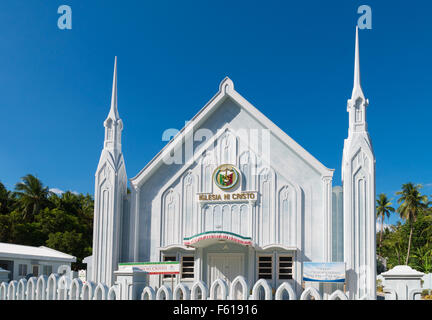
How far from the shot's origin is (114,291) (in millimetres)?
10227

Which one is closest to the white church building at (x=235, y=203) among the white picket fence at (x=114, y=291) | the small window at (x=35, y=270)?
the small window at (x=35, y=270)

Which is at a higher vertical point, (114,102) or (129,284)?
(114,102)

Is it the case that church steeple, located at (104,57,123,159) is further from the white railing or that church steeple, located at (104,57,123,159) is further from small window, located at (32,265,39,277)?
the white railing

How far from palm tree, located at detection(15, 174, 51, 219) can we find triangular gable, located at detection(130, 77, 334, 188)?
106 feet

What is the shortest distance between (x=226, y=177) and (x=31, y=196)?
119 feet

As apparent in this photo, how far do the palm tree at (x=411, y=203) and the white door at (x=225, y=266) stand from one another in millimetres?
47092

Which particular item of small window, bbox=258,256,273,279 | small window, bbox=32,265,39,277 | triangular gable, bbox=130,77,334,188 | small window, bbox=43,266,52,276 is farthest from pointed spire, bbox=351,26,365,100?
small window, bbox=43,266,52,276

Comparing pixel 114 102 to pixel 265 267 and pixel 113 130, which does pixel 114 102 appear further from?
pixel 265 267

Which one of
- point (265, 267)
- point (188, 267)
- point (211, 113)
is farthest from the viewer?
point (211, 113)

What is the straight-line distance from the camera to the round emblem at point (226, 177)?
73.8 ft

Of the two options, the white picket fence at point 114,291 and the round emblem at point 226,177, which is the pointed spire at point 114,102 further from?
the white picket fence at point 114,291

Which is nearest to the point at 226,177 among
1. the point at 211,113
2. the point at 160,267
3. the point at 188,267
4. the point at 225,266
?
the point at 211,113

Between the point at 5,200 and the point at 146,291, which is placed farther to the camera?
the point at 5,200
